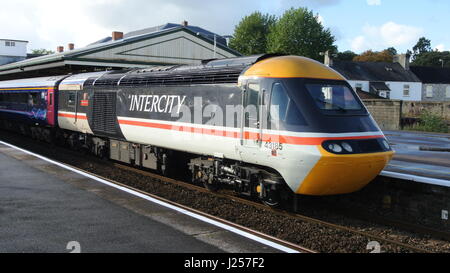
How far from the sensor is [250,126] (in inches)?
369

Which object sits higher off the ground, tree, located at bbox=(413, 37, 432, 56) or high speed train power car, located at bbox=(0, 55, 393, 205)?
tree, located at bbox=(413, 37, 432, 56)

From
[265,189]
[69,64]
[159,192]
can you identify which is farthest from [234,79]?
[69,64]

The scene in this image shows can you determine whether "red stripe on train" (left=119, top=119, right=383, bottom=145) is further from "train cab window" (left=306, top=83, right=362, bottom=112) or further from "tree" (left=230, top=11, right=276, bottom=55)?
"tree" (left=230, top=11, right=276, bottom=55)

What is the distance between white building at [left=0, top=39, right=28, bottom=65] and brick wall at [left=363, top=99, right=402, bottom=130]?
238ft

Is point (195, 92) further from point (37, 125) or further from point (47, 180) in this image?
point (37, 125)

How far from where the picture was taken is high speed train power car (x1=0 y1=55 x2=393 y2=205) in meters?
8.46

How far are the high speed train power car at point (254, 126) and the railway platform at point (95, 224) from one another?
2.03 m

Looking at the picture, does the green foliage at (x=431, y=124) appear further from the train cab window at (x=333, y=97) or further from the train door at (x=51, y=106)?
the train door at (x=51, y=106)

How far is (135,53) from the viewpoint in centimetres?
3241

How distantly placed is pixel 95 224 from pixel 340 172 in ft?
15.5

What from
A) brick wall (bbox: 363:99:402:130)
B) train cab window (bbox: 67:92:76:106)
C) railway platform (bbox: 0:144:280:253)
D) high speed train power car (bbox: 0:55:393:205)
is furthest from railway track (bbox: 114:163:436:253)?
brick wall (bbox: 363:99:402:130)

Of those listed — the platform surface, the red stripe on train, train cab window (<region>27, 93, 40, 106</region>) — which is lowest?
the platform surface

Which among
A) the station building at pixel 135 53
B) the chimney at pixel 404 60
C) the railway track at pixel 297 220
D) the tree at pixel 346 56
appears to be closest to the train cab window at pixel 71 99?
the railway track at pixel 297 220

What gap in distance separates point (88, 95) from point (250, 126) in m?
9.15
